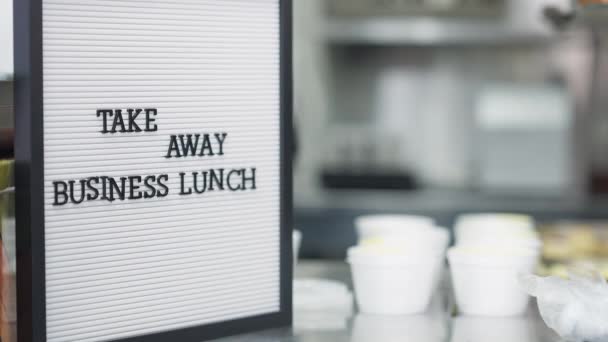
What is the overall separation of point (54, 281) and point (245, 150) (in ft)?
1.25

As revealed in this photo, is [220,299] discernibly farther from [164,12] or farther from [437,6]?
[437,6]

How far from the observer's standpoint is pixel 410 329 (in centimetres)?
150

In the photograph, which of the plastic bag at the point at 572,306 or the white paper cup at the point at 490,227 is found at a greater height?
the white paper cup at the point at 490,227

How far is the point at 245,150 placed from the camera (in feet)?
4.84

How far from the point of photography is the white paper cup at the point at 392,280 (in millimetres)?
1570

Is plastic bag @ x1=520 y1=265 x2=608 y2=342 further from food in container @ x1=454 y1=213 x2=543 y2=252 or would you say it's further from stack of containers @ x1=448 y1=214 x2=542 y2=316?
food in container @ x1=454 y1=213 x2=543 y2=252

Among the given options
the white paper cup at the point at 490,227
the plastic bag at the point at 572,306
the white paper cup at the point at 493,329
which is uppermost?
the white paper cup at the point at 490,227

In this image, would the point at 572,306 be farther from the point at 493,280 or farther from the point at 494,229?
the point at 494,229

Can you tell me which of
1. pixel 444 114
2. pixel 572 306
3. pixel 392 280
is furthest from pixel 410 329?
pixel 444 114

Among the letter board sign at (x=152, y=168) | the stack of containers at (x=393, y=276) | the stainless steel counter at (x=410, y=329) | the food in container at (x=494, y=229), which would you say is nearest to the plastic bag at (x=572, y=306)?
the stainless steel counter at (x=410, y=329)

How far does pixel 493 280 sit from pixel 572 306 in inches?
8.6

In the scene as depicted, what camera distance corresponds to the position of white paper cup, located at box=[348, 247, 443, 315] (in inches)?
61.8

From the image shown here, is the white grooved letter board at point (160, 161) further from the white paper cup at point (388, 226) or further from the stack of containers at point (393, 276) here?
the white paper cup at point (388, 226)

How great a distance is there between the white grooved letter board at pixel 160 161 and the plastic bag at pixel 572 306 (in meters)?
0.44
